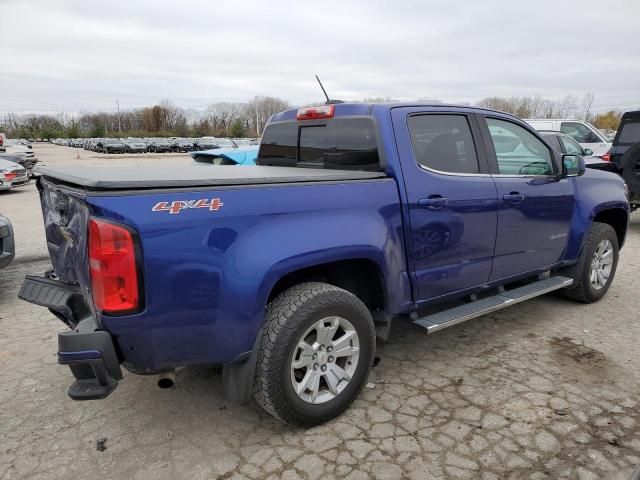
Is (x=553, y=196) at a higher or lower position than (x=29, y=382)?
higher

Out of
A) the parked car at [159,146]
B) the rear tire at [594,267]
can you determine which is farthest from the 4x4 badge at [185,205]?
the parked car at [159,146]

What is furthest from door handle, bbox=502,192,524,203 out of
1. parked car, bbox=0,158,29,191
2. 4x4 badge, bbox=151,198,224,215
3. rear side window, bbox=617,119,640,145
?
parked car, bbox=0,158,29,191

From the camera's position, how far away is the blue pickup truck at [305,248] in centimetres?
232

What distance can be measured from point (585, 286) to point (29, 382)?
16.3 feet

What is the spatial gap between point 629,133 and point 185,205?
10379mm

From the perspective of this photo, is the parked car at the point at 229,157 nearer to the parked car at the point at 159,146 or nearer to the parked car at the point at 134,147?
the parked car at the point at 159,146

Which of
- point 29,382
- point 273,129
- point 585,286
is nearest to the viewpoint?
point 29,382

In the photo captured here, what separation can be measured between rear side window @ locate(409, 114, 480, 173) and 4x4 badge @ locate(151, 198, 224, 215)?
1.53m

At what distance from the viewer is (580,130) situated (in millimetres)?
Result: 13391

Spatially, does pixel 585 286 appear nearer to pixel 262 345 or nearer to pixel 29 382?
pixel 262 345

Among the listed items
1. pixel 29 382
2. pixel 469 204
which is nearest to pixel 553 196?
pixel 469 204

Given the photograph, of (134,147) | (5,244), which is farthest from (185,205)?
(134,147)

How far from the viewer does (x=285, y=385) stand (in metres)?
2.73

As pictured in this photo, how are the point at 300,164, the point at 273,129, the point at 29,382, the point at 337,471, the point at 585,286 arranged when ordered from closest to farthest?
the point at 337,471, the point at 29,382, the point at 300,164, the point at 273,129, the point at 585,286
